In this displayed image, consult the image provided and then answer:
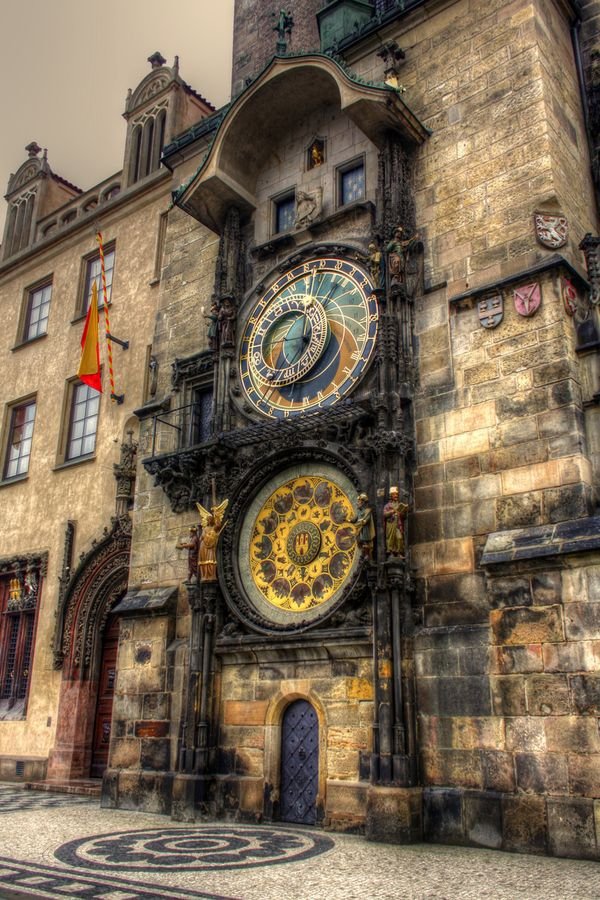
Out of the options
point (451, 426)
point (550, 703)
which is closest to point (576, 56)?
point (451, 426)

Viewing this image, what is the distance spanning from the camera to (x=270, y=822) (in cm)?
1084

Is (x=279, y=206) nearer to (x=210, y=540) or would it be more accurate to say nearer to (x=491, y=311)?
(x=491, y=311)

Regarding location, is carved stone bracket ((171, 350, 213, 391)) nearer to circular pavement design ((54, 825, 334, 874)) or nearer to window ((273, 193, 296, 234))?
window ((273, 193, 296, 234))

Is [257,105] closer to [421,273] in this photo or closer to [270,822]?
[421,273]

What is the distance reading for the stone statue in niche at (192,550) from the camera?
1241cm

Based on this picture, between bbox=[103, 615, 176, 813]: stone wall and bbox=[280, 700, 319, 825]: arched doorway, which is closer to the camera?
bbox=[280, 700, 319, 825]: arched doorway

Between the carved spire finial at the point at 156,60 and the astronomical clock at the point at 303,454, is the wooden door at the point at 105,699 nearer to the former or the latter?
the astronomical clock at the point at 303,454

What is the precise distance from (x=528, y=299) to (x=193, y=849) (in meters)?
A: 7.49

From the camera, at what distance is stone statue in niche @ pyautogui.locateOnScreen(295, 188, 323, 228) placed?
13.5m

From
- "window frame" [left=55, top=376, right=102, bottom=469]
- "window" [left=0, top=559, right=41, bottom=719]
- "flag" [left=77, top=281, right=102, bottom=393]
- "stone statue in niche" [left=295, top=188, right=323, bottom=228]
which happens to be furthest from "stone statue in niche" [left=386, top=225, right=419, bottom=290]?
"window" [left=0, top=559, right=41, bottom=719]

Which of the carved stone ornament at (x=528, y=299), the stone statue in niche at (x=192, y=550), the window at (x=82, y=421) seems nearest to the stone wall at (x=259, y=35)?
the window at (x=82, y=421)

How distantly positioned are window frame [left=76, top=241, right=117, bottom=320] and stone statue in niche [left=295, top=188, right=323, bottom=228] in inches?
291

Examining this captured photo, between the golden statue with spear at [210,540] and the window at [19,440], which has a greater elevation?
the window at [19,440]

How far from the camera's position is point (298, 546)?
11695 millimetres
